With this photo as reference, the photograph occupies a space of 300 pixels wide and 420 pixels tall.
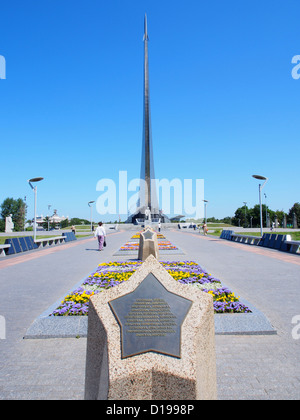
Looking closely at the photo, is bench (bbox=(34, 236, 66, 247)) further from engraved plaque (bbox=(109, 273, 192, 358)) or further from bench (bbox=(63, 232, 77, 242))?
engraved plaque (bbox=(109, 273, 192, 358))

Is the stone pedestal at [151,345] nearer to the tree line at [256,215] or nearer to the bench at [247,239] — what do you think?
the bench at [247,239]

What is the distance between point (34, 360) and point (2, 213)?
9352 centimetres

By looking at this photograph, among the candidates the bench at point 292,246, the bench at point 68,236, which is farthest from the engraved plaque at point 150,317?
the bench at point 68,236

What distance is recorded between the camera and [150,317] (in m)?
2.94

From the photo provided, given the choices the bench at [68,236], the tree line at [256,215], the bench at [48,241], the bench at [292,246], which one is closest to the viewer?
the bench at [292,246]

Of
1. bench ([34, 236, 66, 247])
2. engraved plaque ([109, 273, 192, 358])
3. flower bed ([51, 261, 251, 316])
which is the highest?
engraved plaque ([109, 273, 192, 358])

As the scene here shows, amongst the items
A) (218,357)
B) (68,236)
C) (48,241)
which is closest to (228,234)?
(68,236)

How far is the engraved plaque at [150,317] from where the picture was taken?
270 cm

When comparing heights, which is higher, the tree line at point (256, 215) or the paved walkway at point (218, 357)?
the tree line at point (256, 215)

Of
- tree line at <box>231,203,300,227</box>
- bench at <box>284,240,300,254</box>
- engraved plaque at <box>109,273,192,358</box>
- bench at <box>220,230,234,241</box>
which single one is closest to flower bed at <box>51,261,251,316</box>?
engraved plaque at <box>109,273,192,358</box>

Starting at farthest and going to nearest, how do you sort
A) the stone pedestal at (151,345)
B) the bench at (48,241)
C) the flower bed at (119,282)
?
the bench at (48,241) < the flower bed at (119,282) < the stone pedestal at (151,345)

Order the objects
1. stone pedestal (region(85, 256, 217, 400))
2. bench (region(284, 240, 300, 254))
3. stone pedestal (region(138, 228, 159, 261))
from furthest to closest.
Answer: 1. bench (region(284, 240, 300, 254))
2. stone pedestal (region(138, 228, 159, 261))
3. stone pedestal (region(85, 256, 217, 400))

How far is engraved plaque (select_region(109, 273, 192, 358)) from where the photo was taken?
2.70m
